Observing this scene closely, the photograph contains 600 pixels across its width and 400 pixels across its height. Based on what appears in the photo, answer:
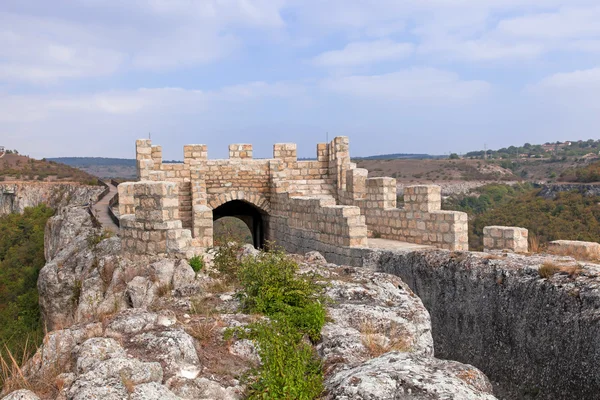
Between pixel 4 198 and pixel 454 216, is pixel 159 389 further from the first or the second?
pixel 4 198

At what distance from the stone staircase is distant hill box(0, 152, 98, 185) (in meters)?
44.3

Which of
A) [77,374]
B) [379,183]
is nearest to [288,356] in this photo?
[77,374]

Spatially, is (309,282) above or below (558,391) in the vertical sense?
above

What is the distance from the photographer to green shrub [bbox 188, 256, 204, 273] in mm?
9038

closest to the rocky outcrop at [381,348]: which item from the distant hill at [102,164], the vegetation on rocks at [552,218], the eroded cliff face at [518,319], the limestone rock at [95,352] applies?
the eroded cliff face at [518,319]

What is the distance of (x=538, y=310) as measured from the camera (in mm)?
6559

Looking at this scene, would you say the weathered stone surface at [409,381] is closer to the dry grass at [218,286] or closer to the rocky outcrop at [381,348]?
the rocky outcrop at [381,348]

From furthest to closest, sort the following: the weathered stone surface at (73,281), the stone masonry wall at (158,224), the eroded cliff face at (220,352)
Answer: the weathered stone surface at (73,281) → the stone masonry wall at (158,224) → the eroded cliff face at (220,352)

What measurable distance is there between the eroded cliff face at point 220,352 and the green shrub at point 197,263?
148 cm

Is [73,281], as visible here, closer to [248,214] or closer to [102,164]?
[248,214]

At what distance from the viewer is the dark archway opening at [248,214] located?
1922 centimetres

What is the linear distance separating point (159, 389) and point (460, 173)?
237ft

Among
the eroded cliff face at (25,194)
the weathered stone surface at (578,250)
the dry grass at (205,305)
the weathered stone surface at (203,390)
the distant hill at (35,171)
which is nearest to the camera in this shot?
the weathered stone surface at (203,390)

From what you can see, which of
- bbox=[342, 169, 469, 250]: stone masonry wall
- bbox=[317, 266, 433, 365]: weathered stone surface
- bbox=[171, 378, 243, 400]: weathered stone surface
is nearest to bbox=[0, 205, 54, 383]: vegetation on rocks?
bbox=[171, 378, 243, 400]: weathered stone surface
